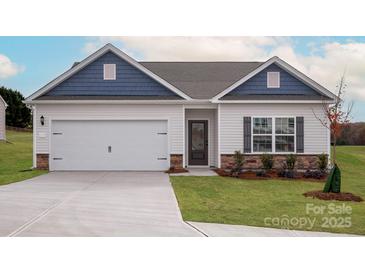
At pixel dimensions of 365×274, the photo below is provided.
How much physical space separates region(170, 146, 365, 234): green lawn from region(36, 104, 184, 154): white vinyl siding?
2972 mm

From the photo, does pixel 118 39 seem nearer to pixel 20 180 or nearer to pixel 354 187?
pixel 20 180

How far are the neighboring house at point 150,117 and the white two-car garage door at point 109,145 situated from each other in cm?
4

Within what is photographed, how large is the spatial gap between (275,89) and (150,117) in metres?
5.27

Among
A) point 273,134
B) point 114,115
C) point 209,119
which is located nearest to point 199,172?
point 209,119

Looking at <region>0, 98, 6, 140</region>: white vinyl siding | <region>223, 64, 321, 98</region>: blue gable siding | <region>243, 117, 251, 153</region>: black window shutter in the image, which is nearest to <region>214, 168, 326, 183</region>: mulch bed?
<region>243, 117, 251, 153</region>: black window shutter

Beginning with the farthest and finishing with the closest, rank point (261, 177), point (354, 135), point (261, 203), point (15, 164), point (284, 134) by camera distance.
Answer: point (354, 135) < point (15, 164) < point (284, 134) < point (261, 177) < point (261, 203)

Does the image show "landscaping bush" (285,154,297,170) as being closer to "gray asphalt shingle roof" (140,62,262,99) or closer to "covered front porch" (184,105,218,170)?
"covered front porch" (184,105,218,170)

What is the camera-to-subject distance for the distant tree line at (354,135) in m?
24.9

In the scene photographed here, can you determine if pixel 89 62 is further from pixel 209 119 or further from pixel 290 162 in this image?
pixel 290 162

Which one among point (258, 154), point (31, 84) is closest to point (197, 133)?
point (258, 154)

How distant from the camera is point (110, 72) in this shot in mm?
17125

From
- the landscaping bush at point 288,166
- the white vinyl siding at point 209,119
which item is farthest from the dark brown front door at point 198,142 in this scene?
the landscaping bush at point 288,166

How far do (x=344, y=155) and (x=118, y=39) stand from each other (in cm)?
1486

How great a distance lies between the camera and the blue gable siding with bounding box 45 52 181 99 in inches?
671
